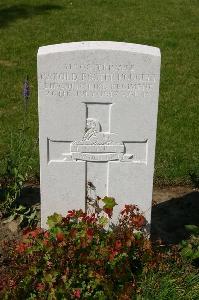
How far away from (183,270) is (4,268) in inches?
50.8

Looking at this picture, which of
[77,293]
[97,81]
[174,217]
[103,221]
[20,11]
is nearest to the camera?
[77,293]

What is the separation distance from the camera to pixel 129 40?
10.0 m

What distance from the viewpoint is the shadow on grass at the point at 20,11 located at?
35.9 ft

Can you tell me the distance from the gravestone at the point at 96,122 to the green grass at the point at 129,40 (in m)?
1.46

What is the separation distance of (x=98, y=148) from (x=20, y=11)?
25.8 ft

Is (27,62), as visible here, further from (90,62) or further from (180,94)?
(90,62)

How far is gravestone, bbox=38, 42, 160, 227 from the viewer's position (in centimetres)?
387

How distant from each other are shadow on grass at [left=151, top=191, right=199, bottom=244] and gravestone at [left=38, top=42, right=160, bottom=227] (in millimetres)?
591

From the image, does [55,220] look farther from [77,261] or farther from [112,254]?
[112,254]

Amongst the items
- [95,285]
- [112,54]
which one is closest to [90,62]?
[112,54]

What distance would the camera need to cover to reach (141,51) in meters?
3.86

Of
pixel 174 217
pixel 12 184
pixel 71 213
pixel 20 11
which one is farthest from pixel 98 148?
pixel 20 11

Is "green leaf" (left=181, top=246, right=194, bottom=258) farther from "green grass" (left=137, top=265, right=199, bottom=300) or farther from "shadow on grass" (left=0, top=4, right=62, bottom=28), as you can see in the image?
"shadow on grass" (left=0, top=4, right=62, bottom=28)

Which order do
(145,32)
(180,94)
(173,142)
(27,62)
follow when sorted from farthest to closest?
(145,32) → (27,62) → (180,94) → (173,142)
